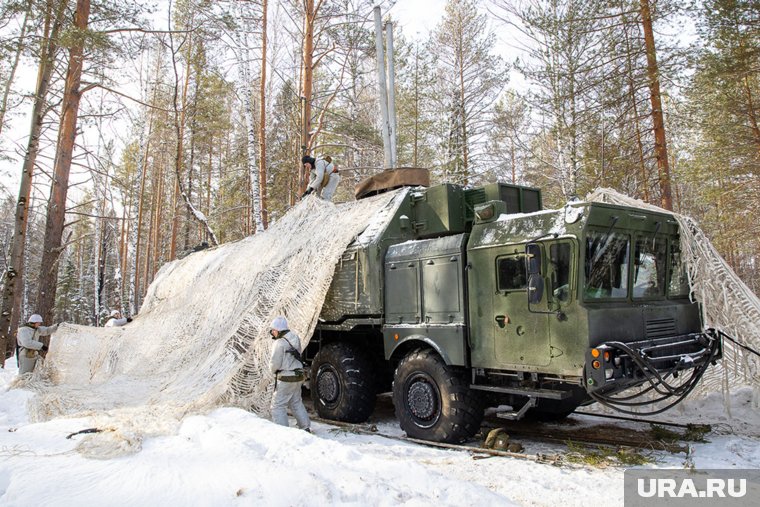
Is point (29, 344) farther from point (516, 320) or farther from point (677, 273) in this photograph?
point (677, 273)

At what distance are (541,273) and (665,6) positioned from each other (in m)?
9.24

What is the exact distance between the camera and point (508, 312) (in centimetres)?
568

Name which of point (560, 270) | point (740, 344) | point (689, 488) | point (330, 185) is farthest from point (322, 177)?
point (689, 488)

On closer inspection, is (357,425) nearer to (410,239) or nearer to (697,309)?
(410,239)

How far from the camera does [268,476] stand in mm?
3914

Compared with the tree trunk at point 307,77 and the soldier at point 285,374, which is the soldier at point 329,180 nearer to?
the tree trunk at point 307,77

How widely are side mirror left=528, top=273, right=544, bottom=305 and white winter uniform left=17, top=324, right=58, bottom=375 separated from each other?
10.0 meters

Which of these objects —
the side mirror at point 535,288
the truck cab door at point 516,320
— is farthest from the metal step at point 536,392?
the side mirror at point 535,288

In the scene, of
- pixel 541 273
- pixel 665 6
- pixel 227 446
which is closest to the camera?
pixel 227 446

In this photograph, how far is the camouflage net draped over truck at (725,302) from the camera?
574 cm

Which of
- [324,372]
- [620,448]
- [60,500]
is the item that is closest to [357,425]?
[324,372]

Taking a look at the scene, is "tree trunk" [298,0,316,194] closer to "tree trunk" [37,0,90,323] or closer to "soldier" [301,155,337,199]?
"soldier" [301,155,337,199]

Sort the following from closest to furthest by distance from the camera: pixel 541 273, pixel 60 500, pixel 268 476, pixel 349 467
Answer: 1. pixel 60 500
2. pixel 268 476
3. pixel 349 467
4. pixel 541 273

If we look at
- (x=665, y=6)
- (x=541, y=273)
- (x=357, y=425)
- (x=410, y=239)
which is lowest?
(x=357, y=425)
